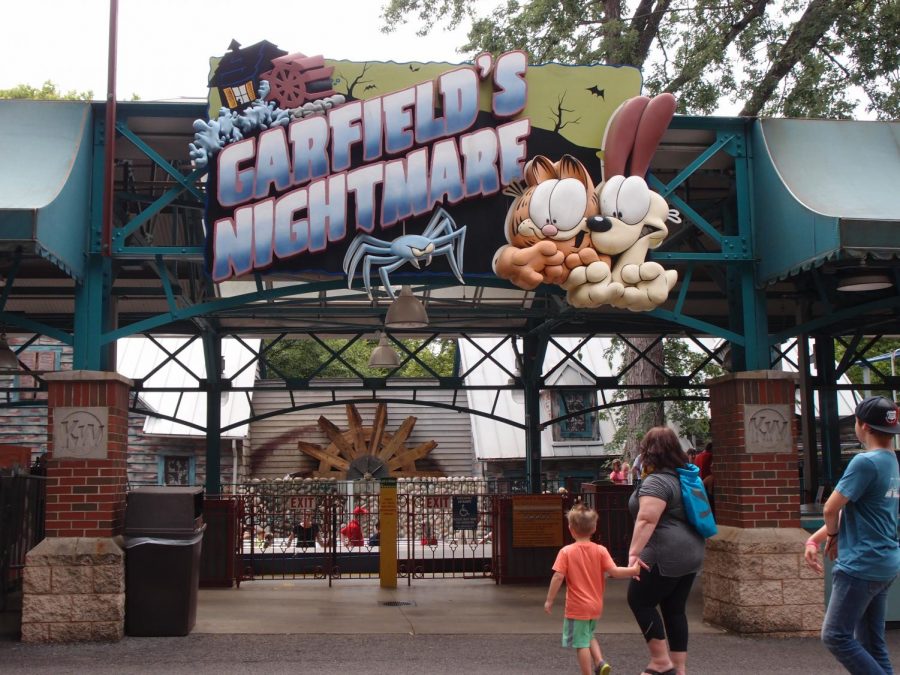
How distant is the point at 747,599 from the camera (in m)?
9.65

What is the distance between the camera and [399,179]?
1002 centimetres

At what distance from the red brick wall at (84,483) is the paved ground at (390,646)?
104cm

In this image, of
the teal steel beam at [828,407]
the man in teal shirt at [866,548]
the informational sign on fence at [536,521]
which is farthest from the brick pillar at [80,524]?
the teal steel beam at [828,407]

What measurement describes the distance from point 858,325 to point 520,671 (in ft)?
30.5

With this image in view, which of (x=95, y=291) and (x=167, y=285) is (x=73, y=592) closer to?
(x=95, y=291)

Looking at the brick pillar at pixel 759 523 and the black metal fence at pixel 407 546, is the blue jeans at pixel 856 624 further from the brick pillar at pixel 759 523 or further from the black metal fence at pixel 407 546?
the black metal fence at pixel 407 546

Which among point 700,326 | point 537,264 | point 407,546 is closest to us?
point 537,264

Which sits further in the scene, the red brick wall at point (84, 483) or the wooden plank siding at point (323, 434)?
the wooden plank siding at point (323, 434)

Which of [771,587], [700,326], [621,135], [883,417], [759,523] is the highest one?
[621,135]

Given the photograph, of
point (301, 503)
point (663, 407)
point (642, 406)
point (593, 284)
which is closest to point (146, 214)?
point (593, 284)

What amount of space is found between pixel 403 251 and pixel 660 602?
4502 millimetres

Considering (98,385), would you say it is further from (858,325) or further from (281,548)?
(858,325)

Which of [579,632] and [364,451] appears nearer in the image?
[579,632]

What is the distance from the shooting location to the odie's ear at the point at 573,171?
9922 millimetres
